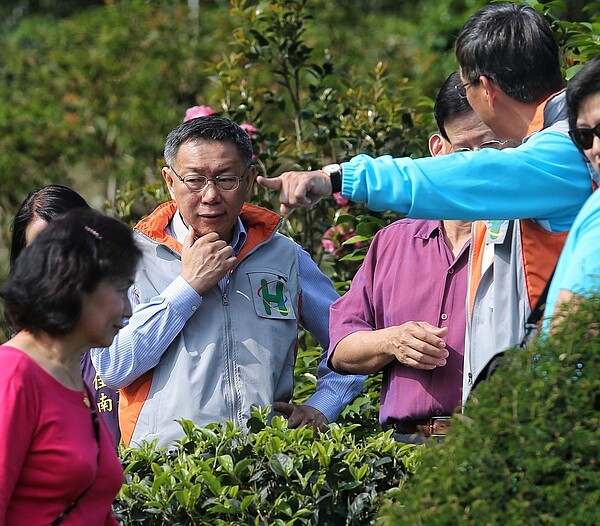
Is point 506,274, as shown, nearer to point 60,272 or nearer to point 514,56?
point 514,56

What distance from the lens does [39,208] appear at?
4609 millimetres

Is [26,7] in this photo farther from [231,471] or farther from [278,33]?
[231,471]

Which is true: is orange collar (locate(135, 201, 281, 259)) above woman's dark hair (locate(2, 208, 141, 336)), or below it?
below

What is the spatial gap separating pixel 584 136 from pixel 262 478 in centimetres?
153

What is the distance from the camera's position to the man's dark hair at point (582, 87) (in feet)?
10.2

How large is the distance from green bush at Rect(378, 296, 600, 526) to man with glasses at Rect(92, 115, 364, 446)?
1660 millimetres

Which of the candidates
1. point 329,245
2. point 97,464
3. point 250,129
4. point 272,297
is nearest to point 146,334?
point 272,297

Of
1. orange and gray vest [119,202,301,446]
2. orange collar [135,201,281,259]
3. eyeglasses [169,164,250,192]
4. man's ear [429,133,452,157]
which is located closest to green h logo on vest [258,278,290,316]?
orange and gray vest [119,202,301,446]

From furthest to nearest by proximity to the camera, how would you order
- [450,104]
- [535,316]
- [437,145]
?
[437,145] < [450,104] < [535,316]

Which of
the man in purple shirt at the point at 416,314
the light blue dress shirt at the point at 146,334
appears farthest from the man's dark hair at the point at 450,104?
the light blue dress shirt at the point at 146,334

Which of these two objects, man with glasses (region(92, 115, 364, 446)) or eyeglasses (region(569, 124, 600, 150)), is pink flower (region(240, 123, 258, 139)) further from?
eyeglasses (region(569, 124, 600, 150))

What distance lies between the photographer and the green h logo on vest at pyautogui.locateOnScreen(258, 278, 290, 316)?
4.57 m

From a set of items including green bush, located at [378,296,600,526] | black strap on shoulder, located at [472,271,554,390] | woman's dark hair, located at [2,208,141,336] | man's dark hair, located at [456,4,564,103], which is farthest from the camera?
man's dark hair, located at [456,4,564,103]

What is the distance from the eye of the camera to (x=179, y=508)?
3.65m
